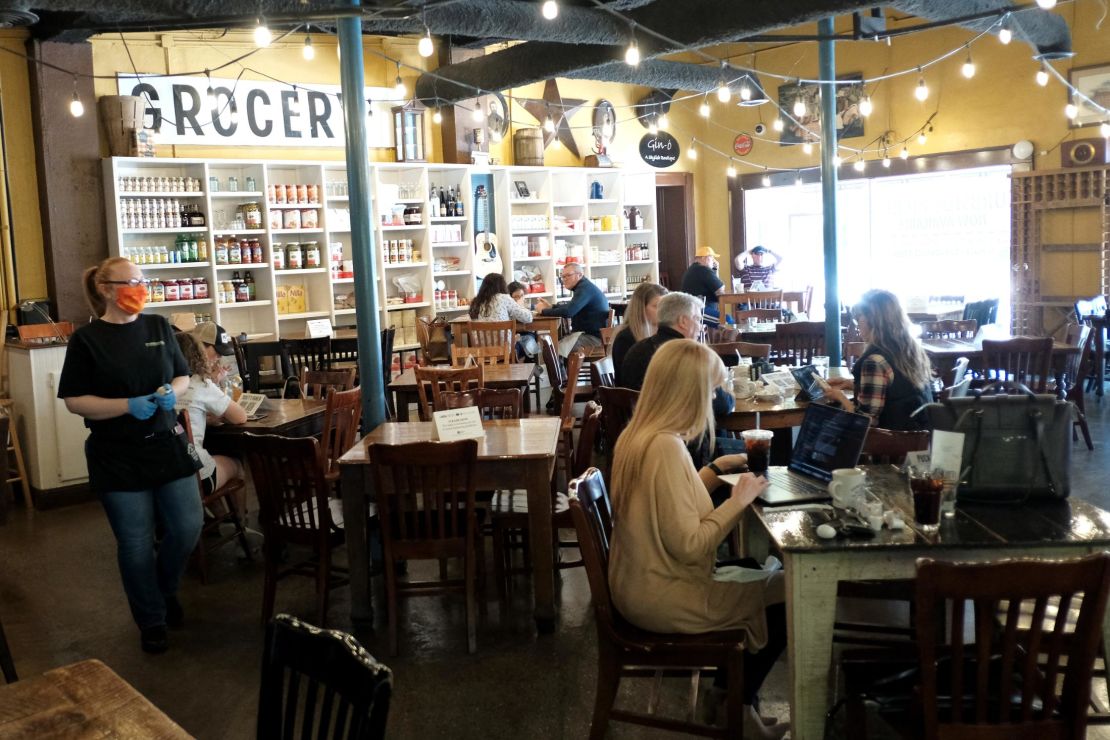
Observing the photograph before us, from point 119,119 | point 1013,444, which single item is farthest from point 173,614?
point 119,119

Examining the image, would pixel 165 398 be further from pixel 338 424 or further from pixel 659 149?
pixel 659 149

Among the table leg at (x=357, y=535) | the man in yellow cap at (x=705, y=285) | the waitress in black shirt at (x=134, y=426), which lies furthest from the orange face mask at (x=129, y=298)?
the man in yellow cap at (x=705, y=285)

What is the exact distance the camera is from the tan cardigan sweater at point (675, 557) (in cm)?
305

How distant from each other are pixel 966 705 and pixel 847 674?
38 centimetres

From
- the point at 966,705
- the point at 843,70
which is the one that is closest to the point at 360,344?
the point at 966,705

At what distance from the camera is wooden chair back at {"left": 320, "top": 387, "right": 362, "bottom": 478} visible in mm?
5273

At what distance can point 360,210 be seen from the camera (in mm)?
5266

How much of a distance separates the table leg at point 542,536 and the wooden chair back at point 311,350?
4667mm

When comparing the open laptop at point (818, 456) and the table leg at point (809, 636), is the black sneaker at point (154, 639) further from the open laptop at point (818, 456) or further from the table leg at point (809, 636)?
the table leg at point (809, 636)

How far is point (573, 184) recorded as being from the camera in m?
12.7

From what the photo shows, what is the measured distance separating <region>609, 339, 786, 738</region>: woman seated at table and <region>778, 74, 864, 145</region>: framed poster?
9.70 m

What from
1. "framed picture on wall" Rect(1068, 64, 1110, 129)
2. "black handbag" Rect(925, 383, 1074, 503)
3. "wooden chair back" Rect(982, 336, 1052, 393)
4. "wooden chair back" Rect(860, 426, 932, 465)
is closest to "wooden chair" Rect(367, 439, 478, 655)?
"wooden chair back" Rect(860, 426, 932, 465)

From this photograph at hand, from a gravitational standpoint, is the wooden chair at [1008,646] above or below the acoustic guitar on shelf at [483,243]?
below

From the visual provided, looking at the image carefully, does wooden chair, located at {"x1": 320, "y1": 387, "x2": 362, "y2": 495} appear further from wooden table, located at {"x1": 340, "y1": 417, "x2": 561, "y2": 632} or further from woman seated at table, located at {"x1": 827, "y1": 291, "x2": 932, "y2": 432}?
woman seated at table, located at {"x1": 827, "y1": 291, "x2": 932, "y2": 432}
